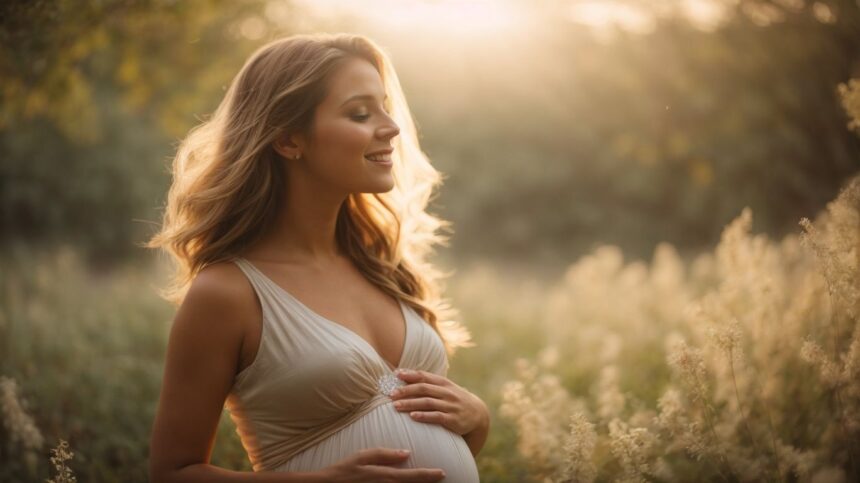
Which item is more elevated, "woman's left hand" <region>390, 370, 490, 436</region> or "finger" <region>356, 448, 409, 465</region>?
"woman's left hand" <region>390, 370, 490, 436</region>

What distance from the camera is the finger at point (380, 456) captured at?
2189 millimetres

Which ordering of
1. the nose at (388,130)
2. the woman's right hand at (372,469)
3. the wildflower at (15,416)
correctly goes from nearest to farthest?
the woman's right hand at (372,469) < the nose at (388,130) < the wildflower at (15,416)

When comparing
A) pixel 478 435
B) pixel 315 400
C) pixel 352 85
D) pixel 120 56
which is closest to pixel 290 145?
pixel 352 85

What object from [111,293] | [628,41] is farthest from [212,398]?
[111,293]

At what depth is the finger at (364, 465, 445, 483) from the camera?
2.18 metres

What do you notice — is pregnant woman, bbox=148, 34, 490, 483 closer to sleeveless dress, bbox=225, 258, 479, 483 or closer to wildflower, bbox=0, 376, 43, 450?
sleeveless dress, bbox=225, 258, 479, 483

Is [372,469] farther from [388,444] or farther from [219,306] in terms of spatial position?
[219,306]

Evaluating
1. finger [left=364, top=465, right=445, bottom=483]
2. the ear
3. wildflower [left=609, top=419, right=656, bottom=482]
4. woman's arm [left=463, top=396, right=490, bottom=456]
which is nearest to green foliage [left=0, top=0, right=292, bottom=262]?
the ear

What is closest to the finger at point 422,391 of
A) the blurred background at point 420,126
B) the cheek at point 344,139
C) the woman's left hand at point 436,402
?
the woman's left hand at point 436,402

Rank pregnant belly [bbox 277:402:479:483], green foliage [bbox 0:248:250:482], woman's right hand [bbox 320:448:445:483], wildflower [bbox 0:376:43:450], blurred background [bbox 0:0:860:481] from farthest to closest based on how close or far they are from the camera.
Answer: blurred background [bbox 0:0:860:481], green foliage [bbox 0:248:250:482], wildflower [bbox 0:376:43:450], pregnant belly [bbox 277:402:479:483], woman's right hand [bbox 320:448:445:483]

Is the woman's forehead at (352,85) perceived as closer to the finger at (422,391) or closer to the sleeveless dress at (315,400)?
the sleeveless dress at (315,400)

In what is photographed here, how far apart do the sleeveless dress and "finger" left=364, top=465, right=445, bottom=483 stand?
5 centimetres

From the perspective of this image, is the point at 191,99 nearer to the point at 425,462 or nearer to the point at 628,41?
the point at 628,41

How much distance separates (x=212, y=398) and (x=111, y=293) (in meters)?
8.38
